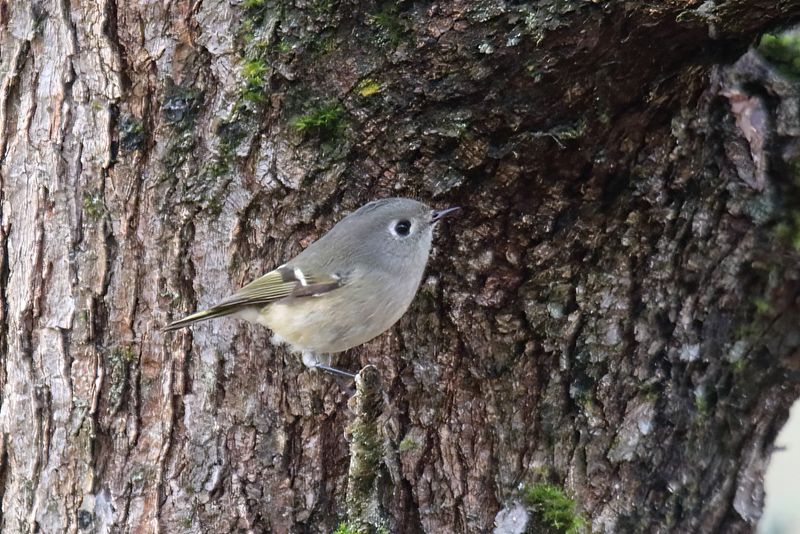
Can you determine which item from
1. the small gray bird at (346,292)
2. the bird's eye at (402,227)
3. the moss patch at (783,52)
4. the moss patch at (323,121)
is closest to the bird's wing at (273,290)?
the small gray bird at (346,292)

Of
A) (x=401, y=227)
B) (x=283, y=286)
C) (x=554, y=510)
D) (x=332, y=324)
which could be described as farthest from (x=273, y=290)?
(x=554, y=510)

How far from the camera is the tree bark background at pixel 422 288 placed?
255cm

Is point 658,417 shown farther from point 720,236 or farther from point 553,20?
point 553,20

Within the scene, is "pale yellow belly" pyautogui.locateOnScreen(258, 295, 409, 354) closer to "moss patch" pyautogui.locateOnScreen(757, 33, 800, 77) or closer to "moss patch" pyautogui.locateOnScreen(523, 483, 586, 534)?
"moss patch" pyautogui.locateOnScreen(523, 483, 586, 534)

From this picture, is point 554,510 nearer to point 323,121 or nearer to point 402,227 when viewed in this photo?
point 402,227

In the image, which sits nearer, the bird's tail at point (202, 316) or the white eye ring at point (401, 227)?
the bird's tail at point (202, 316)

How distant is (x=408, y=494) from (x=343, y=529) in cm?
28

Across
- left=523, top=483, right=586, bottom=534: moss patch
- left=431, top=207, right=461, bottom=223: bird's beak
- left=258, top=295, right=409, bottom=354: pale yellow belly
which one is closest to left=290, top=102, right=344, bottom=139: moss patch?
left=431, top=207, right=461, bottom=223: bird's beak

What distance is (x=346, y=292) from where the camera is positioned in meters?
2.96

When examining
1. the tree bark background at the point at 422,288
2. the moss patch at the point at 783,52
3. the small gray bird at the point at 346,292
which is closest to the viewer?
the tree bark background at the point at 422,288

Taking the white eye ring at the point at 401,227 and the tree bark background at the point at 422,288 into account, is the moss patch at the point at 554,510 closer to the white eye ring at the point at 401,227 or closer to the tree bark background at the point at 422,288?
the tree bark background at the point at 422,288

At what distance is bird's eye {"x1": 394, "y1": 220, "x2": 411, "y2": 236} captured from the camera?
2.72m

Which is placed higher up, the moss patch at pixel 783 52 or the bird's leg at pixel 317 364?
the moss patch at pixel 783 52

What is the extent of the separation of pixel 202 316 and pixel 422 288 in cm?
72
